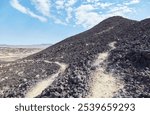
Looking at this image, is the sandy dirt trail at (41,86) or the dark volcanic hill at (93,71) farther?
the sandy dirt trail at (41,86)

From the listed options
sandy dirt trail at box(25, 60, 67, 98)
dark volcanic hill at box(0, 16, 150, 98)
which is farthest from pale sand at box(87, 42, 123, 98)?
sandy dirt trail at box(25, 60, 67, 98)

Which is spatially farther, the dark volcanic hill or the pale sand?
the dark volcanic hill

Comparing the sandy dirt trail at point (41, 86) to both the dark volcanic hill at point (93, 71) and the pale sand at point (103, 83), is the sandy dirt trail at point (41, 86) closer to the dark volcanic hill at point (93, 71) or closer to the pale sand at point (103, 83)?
the dark volcanic hill at point (93, 71)

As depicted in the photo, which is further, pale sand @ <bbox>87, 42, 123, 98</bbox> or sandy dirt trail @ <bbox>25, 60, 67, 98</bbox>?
sandy dirt trail @ <bbox>25, 60, 67, 98</bbox>

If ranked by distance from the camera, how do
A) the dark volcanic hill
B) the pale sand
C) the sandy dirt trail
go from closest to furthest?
the pale sand
the dark volcanic hill
the sandy dirt trail

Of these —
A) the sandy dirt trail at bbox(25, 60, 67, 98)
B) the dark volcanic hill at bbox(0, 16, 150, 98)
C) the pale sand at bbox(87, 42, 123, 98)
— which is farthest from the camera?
the sandy dirt trail at bbox(25, 60, 67, 98)

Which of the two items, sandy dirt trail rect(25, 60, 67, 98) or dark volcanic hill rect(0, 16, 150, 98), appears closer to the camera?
dark volcanic hill rect(0, 16, 150, 98)

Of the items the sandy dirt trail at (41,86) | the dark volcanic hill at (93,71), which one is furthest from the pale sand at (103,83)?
the sandy dirt trail at (41,86)

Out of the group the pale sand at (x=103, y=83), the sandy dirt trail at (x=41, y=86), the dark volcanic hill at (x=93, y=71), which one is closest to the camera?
the pale sand at (x=103, y=83)

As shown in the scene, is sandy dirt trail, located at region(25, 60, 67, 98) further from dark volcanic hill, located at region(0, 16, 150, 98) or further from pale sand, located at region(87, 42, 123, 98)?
pale sand, located at region(87, 42, 123, 98)
